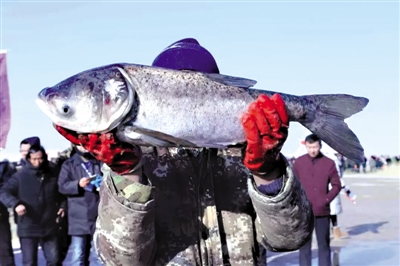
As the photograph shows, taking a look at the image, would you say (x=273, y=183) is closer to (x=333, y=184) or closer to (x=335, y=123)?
(x=335, y=123)

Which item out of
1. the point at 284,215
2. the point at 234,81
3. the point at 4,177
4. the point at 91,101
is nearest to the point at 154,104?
the point at 91,101

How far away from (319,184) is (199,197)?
25.0 feet

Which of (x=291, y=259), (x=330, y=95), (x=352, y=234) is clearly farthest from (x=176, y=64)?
Result: (x=352, y=234)

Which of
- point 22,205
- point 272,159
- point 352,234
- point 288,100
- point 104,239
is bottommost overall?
point 352,234

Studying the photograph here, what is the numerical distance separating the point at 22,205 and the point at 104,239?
25.6ft

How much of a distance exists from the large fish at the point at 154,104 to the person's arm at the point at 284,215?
275mm

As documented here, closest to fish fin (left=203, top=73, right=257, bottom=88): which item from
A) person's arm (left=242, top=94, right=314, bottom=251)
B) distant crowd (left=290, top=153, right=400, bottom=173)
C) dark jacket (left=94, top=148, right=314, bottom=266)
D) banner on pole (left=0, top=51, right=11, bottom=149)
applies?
person's arm (left=242, top=94, right=314, bottom=251)

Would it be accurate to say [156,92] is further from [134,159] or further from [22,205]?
[22,205]

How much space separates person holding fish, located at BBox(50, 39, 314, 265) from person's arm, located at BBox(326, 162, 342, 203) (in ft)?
24.3

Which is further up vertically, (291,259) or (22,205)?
(22,205)

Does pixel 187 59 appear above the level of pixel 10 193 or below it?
above

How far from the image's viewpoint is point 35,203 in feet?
35.0

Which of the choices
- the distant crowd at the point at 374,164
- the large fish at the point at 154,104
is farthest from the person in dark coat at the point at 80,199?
the distant crowd at the point at 374,164

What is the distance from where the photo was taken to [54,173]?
35.7ft
